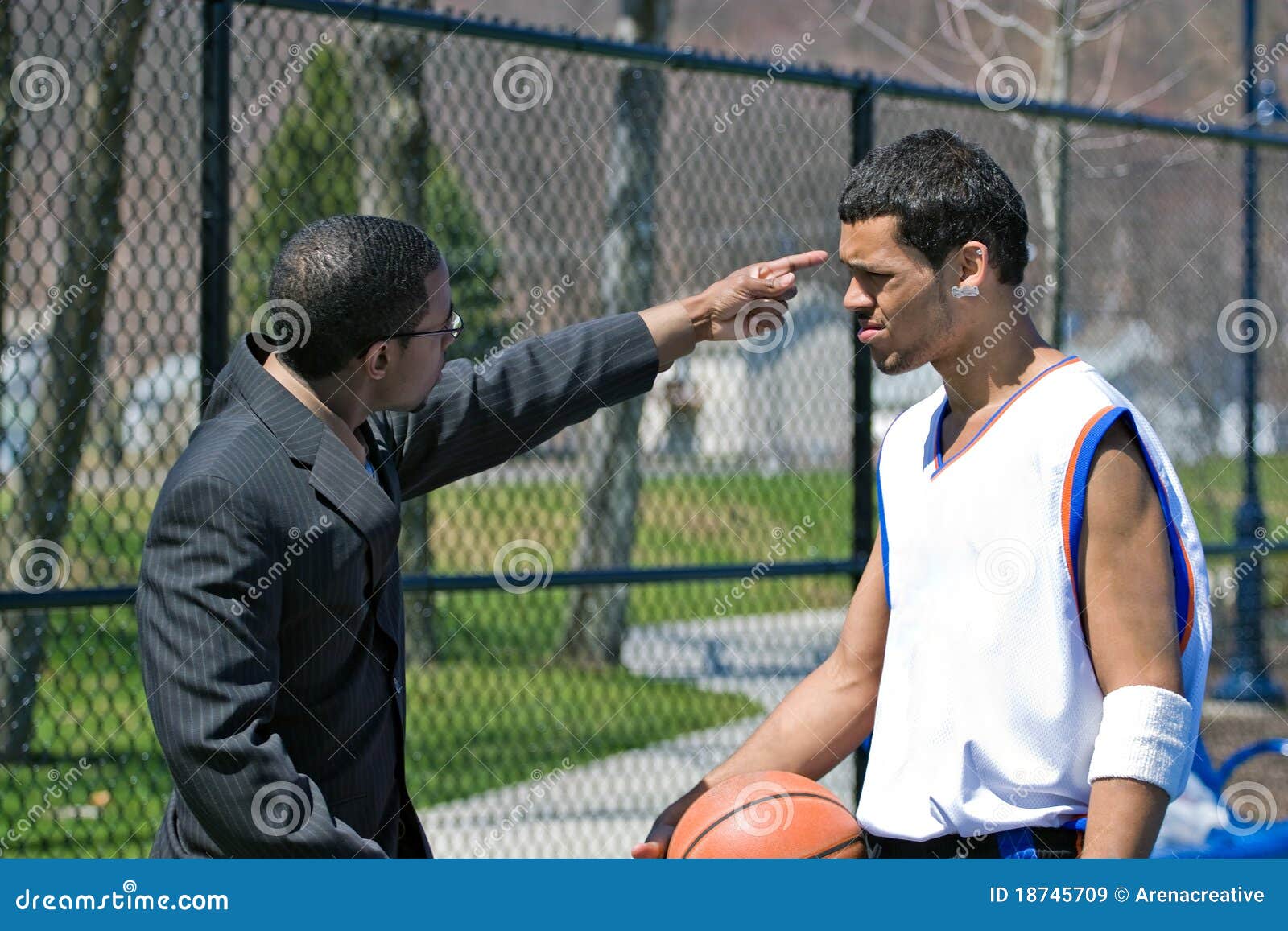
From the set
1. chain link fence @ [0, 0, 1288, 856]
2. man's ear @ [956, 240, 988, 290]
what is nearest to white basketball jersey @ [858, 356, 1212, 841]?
man's ear @ [956, 240, 988, 290]

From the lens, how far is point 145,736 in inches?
301

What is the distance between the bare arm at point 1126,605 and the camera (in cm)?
238

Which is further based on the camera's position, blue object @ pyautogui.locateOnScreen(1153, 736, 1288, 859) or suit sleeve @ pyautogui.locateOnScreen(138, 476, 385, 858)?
blue object @ pyautogui.locateOnScreen(1153, 736, 1288, 859)

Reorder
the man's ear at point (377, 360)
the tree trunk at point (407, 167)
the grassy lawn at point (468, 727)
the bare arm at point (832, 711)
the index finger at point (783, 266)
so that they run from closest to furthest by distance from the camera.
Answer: the man's ear at point (377, 360)
the bare arm at point (832, 711)
the index finger at point (783, 266)
the tree trunk at point (407, 167)
the grassy lawn at point (468, 727)

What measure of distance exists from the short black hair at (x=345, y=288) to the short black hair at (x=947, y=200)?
95cm

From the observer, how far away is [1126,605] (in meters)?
2.39

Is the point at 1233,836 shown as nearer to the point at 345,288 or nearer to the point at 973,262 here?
the point at 973,262

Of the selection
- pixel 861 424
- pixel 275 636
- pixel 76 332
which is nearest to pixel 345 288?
pixel 275 636

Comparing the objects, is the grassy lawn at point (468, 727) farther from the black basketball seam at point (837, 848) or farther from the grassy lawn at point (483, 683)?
the black basketball seam at point (837, 848)

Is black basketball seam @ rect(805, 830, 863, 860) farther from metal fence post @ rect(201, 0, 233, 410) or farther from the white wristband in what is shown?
metal fence post @ rect(201, 0, 233, 410)

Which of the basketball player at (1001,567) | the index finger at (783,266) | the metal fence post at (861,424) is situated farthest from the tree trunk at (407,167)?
the basketball player at (1001,567)

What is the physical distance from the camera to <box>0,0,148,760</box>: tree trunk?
435cm

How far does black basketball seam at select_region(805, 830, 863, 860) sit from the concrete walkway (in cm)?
263
